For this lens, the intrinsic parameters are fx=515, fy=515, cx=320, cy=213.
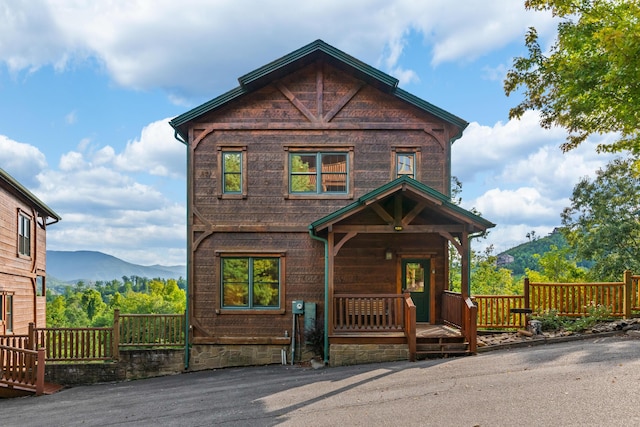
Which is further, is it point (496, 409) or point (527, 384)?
Result: point (527, 384)

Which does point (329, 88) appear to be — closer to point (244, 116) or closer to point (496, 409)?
point (244, 116)

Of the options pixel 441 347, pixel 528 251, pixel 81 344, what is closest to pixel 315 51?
pixel 441 347

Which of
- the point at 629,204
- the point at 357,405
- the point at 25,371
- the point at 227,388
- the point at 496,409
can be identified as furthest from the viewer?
the point at 629,204

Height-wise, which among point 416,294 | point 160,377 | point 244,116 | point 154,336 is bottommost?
point 160,377

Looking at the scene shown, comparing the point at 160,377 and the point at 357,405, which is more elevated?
the point at 357,405

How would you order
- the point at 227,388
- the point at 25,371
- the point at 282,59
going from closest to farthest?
the point at 227,388 → the point at 25,371 → the point at 282,59

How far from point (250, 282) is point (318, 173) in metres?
3.80

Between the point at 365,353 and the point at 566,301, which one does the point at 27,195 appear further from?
the point at 566,301

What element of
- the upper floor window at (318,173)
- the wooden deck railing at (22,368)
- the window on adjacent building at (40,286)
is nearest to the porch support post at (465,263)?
the upper floor window at (318,173)

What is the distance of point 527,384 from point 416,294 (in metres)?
6.47

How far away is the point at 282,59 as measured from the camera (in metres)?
14.9

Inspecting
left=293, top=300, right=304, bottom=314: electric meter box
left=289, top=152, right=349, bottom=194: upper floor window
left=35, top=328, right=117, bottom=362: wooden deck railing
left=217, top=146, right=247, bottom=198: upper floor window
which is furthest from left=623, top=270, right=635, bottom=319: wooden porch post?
left=35, top=328, right=117, bottom=362: wooden deck railing

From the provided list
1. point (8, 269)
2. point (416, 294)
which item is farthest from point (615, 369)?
point (8, 269)

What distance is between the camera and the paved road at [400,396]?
7.66 meters
